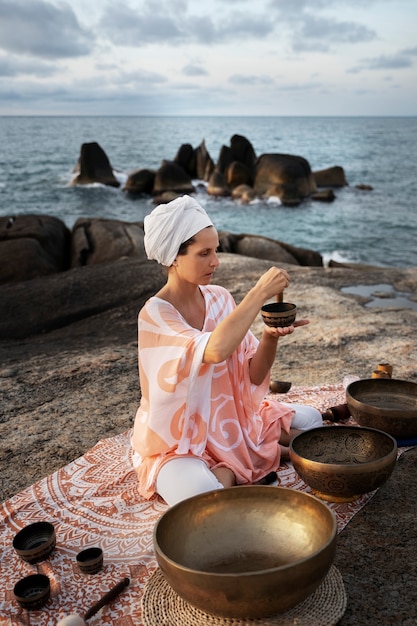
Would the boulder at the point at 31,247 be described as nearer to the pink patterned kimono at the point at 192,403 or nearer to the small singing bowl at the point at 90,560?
the pink patterned kimono at the point at 192,403

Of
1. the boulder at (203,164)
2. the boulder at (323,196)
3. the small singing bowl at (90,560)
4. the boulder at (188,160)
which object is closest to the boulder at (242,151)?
the boulder at (203,164)

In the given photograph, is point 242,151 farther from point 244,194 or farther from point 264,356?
point 264,356

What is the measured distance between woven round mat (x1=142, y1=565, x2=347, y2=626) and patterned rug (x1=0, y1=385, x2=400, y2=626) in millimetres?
100

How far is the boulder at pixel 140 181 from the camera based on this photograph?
32750 mm

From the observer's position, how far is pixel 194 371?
9.56ft

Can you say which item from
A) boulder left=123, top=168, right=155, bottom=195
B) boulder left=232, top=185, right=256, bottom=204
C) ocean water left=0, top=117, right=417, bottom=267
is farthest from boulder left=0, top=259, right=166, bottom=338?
boulder left=123, top=168, right=155, bottom=195

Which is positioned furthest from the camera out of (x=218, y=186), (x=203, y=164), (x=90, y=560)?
(x=203, y=164)

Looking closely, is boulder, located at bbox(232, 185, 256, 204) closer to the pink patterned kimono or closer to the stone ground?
the stone ground

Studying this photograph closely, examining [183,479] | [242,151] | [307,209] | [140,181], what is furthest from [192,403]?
[140,181]

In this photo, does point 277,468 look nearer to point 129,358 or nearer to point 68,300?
point 129,358

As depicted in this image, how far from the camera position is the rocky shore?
4273 mm

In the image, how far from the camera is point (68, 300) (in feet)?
26.2

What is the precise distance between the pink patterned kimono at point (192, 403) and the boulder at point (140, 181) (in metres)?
30.5

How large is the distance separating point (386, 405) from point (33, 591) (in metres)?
2.27
